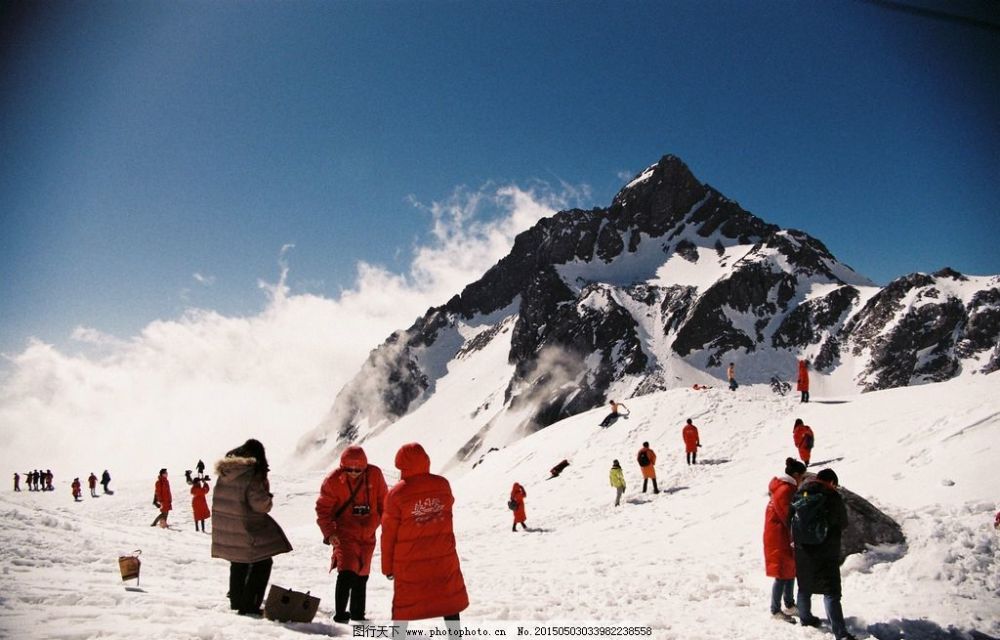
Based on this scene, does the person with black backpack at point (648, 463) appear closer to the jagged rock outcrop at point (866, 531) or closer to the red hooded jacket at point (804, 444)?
the red hooded jacket at point (804, 444)

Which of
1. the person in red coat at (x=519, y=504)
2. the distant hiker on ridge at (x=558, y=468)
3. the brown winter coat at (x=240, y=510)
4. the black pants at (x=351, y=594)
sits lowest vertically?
the person in red coat at (x=519, y=504)

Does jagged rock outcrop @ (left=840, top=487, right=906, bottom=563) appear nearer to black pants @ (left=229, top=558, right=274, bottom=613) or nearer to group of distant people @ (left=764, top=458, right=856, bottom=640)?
group of distant people @ (left=764, top=458, right=856, bottom=640)

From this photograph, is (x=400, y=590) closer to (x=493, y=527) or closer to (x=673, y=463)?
(x=493, y=527)

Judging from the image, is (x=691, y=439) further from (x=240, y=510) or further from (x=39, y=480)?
(x=39, y=480)

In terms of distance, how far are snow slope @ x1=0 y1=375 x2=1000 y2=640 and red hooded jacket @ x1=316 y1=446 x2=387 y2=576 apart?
73 centimetres

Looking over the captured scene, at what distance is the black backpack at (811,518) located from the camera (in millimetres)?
6285

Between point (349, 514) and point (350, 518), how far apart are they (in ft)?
0.14

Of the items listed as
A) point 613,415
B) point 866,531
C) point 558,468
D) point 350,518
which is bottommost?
point 558,468

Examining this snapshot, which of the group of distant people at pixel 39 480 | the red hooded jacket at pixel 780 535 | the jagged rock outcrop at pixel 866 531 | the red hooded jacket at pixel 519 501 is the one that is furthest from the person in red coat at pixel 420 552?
the group of distant people at pixel 39 480

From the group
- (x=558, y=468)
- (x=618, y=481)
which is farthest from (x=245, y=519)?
(x=558, y=468)

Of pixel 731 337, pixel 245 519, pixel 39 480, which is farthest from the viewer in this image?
pixel 731 337

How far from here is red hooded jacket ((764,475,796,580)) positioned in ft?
22.9

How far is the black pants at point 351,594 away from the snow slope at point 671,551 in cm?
20

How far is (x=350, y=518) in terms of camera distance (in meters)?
5.93
